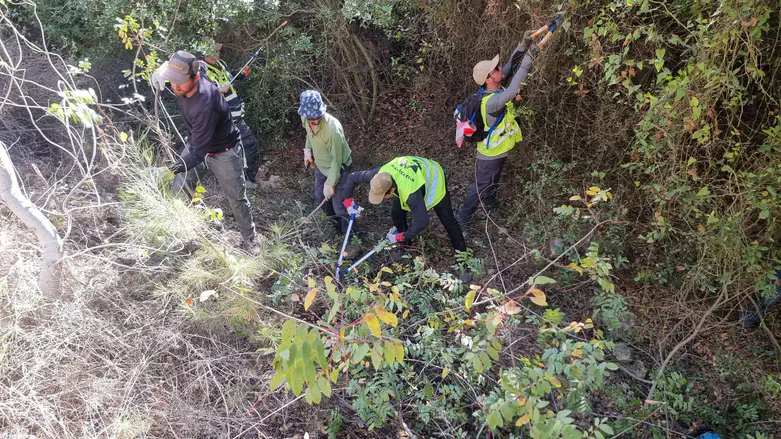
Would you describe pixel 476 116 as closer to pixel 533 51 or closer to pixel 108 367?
pixel 533 51

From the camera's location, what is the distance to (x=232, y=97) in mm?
4797

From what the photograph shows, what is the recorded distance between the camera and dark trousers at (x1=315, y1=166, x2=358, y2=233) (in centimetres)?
417

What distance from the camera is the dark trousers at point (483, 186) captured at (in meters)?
4.25

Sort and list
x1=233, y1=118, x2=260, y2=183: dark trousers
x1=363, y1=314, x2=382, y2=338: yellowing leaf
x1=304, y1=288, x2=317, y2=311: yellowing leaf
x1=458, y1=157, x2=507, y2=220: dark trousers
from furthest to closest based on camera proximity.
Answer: x1=233, y1=118, x2=260, y2=183: dark trousers < x1=458, y1=157, x2=507, y2=220: dark trousers < x1=304, y1=288, x2=317, y2=311: yellowing leaf < x1=363, y1=314, x2=382, y2=338: yellowing leaf

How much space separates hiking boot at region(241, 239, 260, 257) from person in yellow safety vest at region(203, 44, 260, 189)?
2.87ft

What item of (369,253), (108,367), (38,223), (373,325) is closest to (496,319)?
(373,325)

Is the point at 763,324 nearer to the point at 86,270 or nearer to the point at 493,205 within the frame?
the point at 493,205

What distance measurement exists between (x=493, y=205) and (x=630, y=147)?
1373mm

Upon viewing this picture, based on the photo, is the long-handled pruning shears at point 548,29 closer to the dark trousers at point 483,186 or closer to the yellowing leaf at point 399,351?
the dark trousers at point 483,186

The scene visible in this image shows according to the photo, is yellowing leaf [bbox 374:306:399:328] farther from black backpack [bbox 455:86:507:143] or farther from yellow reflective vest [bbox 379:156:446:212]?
black backpack [bbox 455:86:507:143]

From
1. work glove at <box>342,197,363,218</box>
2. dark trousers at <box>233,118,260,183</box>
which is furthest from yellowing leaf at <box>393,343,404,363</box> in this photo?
dark trousers at <box>233,118,260,183</box>

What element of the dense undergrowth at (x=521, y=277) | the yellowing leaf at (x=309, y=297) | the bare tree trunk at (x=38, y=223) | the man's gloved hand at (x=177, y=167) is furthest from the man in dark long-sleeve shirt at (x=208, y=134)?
the yellowing leaf at (x=309, y=297)

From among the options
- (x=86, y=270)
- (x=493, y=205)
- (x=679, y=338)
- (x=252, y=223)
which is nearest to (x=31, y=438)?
(x=86, y=270)

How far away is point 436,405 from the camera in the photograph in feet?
8.84
